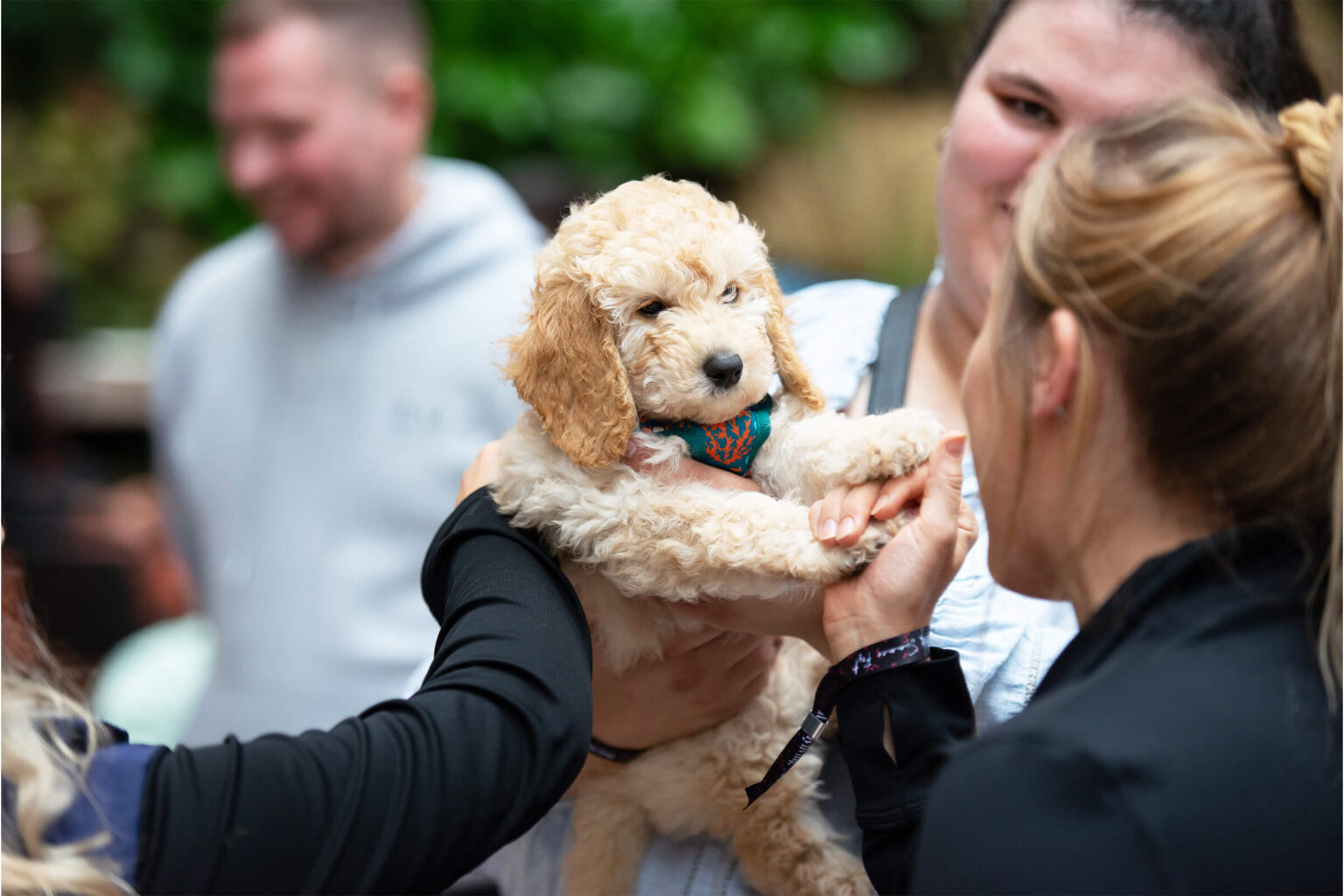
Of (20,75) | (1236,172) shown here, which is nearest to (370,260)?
(1236,172)

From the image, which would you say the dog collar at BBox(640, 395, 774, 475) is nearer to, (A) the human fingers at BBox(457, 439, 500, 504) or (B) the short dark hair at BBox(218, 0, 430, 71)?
(A) the human fingers at BBox(457, 439, 500, 504)

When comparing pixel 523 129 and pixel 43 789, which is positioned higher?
pixel 43 789

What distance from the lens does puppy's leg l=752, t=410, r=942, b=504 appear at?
5.46ft

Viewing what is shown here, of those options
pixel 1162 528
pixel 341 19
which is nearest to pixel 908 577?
pixel 1162 528

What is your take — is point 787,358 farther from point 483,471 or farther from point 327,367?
point 327,367

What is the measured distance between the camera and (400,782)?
126 cm

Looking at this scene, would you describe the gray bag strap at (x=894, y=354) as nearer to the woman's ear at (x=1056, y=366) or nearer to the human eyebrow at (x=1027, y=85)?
the human eyebrow at (x=1027, y=85)

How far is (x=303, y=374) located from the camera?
378cm

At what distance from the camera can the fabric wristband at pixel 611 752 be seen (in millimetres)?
1906

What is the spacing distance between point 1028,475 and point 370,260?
113 inches

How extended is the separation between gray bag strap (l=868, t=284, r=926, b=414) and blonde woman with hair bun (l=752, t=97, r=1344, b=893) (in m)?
0.53

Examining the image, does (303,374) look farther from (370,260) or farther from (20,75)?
(20,75)

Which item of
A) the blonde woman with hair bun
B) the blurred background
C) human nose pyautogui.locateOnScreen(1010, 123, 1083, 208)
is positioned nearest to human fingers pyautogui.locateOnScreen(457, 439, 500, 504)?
the blonde woman with hair bun

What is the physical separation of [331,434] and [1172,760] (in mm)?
3022
